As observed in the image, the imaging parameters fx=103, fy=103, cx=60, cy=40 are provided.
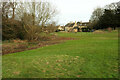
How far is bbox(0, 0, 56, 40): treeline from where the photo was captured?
19062mm

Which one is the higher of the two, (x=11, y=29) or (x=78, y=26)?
(x=78, y=26)

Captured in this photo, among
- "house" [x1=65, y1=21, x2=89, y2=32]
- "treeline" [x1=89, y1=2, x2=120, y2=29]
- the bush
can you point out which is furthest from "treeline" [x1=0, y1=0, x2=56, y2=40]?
"house" [x1=65, y1=21, x2=89, y2=32]

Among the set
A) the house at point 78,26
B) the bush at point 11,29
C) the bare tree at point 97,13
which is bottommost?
the bush at point 11,29

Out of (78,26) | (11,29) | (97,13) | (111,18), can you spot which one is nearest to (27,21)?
(11,29)

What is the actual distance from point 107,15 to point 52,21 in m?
32.7

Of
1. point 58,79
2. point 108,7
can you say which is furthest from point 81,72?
point 108,7

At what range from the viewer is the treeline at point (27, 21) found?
1906 centimetres

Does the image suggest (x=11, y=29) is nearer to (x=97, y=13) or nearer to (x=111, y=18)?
(x=111, y=18)

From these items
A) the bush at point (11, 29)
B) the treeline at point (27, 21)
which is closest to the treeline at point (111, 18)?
the treeline at point (27, 21)

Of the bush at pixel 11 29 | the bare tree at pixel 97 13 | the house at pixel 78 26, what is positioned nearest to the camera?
the bush at pixel 11 29

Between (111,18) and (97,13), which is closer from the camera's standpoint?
(111,18)

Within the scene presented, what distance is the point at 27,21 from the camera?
18875 millimetres

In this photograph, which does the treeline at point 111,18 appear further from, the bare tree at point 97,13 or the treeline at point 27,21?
the treeline at point 27,21

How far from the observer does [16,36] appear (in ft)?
68.5
